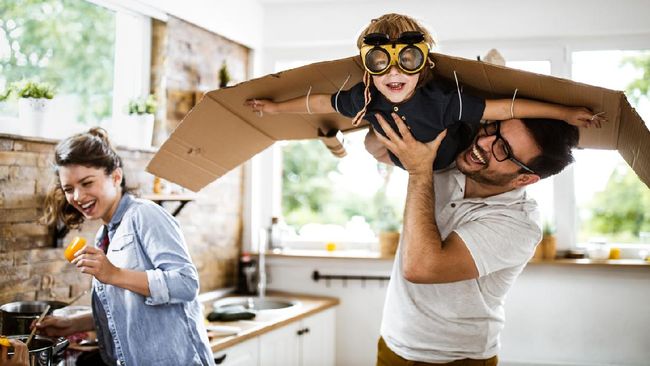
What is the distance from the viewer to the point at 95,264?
5.26 feet

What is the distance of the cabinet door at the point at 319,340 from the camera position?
124 inches

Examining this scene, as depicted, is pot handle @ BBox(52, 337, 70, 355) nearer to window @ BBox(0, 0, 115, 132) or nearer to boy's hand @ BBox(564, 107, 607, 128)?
window @ BBox(0, 0, 115, 132)

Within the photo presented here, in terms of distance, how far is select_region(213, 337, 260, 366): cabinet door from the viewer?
2.41m

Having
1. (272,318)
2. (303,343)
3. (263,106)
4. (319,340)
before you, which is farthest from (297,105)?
(319,340)

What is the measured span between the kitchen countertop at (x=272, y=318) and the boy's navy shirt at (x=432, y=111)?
121 centimetres

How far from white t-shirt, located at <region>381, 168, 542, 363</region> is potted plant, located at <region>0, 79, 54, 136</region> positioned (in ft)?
4.66

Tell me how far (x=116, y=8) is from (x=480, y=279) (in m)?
2.05

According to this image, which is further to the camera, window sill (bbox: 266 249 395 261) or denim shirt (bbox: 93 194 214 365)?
window sill (bbox: 266 249 395 261)

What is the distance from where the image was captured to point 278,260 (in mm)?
3764

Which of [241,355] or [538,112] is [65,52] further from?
[538,112]

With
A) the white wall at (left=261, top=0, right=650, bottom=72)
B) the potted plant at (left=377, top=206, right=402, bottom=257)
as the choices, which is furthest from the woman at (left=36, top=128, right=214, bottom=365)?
the white wall at (left=261, top=0, right=650, bottom=72)

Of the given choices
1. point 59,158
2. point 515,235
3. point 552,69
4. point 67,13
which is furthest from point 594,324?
point 67,13

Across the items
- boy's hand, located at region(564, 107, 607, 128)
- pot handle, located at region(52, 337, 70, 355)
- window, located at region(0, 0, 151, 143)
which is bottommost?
pot handle, located at region(52, 337, 70, 355)

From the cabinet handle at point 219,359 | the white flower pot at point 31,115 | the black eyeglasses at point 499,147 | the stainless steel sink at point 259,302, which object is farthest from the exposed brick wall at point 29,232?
the black eyeglasses at point 499,147
